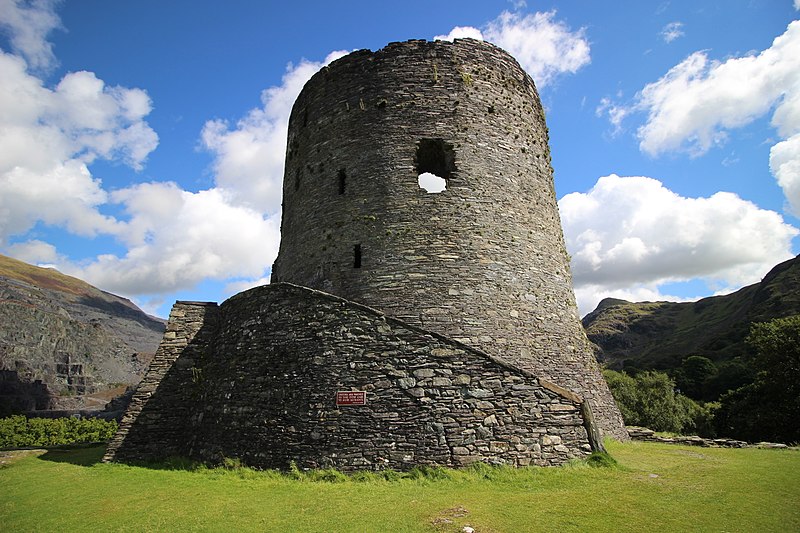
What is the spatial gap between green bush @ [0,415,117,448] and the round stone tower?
1327 cm

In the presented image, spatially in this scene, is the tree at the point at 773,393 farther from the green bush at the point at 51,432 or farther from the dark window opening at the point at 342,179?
the green bush at the point at 51,432

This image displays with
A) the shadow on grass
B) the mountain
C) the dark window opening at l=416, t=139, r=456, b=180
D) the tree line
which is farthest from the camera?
the mountain

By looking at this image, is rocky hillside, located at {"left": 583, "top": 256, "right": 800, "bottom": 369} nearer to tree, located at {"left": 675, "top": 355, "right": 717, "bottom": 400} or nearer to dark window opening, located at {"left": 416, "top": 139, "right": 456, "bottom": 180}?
tree, located at {"left": 675, "top": 355, "right": 717, "bottom": 400}

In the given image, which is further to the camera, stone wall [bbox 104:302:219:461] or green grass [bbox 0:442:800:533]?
stone wall [bbox 104:302:219:461]

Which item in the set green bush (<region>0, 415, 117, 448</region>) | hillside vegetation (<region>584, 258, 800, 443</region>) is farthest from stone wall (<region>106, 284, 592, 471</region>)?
hillside vegetation (<region>584, 258, 800, 443</region>)

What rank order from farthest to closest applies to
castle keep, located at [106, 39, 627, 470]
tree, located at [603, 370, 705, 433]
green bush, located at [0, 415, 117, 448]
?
1. tree, located at [603, 370, 705, 433]
2. green bush, located at [0, 415, 117, 448]
3. castle keep, located at [106, 39, 627, 470]

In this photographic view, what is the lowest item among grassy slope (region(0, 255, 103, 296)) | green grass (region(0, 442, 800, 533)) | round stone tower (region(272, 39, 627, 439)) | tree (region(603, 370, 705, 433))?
green grass (region(0, 442, 800, 533))

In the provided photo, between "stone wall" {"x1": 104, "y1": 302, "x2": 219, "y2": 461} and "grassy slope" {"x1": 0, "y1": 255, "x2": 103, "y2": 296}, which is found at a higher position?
"grassy slope" {"x1": 0, "y1": 255, "x2": 103, "y2": 296}

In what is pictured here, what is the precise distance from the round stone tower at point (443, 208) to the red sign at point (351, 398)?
3.13 m

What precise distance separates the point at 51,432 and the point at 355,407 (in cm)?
2134

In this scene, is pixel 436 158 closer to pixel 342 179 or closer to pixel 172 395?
pixel 342 179

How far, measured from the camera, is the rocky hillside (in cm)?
6600

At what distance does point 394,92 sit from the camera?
1435 centimetres

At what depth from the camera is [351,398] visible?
8945 mm
